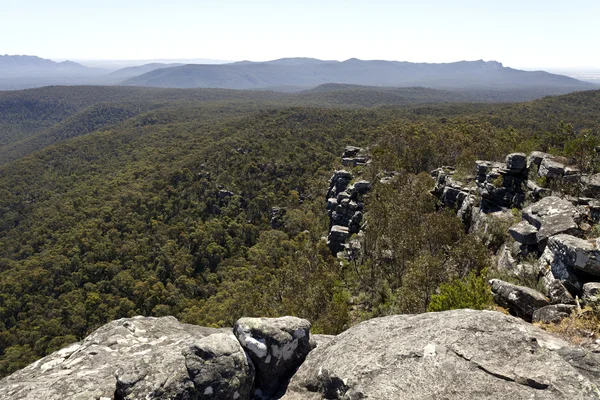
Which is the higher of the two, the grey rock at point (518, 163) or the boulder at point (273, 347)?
the grey rock at point (518, 163)

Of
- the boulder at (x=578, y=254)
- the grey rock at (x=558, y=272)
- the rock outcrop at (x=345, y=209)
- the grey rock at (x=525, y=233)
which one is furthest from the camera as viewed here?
the rock outcrop at (x=345, y=209)

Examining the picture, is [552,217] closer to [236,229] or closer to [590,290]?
[590,290]

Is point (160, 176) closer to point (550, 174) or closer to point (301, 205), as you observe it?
point (301, 205)

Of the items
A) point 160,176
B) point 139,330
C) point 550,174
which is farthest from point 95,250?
point 550,174

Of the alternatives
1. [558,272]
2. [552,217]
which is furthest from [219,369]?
[552,217]

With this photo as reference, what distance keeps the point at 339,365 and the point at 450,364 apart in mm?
2448

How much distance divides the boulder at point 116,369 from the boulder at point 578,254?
1254cm

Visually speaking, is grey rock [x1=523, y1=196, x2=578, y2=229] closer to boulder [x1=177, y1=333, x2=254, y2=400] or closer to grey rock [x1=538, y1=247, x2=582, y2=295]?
grey rock [x1=538, y1=247, x2=582, y2=295]

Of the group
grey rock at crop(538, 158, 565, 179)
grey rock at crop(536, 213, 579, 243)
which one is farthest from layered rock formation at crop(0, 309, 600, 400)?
grey rock at crop(538, 158, 565, 179)

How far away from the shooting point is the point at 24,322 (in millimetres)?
67500

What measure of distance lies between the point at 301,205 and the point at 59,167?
120142 millimetres

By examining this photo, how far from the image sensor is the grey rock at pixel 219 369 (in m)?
7.31

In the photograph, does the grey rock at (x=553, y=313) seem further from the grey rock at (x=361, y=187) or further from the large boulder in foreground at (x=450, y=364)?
the grey rock at (x=361, y=187)

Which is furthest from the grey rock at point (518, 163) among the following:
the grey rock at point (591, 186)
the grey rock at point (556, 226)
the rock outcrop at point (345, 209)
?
the rock outcrop at point (345, 209)
